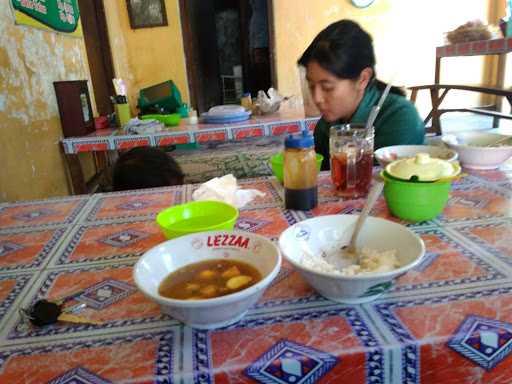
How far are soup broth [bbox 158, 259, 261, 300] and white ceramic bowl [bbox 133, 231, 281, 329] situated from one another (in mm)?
11

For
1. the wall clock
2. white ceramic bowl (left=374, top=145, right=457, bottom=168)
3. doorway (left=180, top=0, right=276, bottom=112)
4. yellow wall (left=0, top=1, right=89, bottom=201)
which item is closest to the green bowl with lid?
white ceramic bowl (left=374, top=145, right=457, bottom=168)

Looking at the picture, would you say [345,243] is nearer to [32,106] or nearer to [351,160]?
[351,160]

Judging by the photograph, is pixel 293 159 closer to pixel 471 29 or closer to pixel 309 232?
pixel 309 232

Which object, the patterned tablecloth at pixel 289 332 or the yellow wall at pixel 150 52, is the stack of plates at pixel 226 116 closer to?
the yellow wall at pixel 150 52

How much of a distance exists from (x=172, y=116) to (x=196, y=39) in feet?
8.25

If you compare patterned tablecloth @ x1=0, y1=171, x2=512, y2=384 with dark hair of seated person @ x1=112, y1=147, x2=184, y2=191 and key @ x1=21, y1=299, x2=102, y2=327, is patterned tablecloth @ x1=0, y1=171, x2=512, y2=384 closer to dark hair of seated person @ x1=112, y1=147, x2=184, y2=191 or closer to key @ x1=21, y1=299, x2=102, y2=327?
key @ x1=21, y1=299, x2=102, y2=327

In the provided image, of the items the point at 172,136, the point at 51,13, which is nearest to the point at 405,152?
the point at 172,136

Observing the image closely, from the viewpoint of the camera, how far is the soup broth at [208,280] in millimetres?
568

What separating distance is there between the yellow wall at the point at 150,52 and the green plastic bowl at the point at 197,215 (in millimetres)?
3786

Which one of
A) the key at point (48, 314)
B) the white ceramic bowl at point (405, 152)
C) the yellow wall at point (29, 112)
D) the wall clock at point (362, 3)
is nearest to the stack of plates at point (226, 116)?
the yellow wall at point (29, 112)

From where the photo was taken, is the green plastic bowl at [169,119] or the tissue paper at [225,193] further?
the green plastic bowl at [169,119]

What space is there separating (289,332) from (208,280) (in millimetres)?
148

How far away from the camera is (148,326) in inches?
22.2

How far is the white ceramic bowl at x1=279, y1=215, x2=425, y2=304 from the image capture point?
54cm
